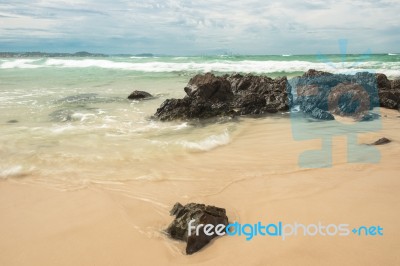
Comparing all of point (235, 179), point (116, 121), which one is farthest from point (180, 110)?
point (235, 179)

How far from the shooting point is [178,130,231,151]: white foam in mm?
5930

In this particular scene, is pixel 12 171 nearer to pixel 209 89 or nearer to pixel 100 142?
pixel 100 142

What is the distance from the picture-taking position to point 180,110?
8734mm

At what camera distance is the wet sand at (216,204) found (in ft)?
8.98

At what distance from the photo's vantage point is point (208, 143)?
6.16 metres

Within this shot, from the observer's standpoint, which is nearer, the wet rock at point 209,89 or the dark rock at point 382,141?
the dark rock at point 382,141

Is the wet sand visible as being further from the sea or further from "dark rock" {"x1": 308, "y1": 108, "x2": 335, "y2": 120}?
"dark rock" {"x1": 308, "y1": 108, "x2": 335, "y2": 120}

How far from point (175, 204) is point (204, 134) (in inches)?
141

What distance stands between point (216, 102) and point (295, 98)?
2554 mm

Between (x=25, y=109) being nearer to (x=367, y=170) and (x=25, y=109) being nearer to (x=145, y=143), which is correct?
(x=145, y=143)

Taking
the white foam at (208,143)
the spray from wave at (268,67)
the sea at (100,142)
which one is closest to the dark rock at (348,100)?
the sea at (100,142)

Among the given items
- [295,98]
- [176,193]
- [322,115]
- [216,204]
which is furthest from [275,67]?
[216,204]

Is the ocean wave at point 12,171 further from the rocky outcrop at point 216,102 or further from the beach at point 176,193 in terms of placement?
the rocky outcrop at point 216,102

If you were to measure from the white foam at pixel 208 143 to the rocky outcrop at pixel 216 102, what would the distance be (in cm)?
221
